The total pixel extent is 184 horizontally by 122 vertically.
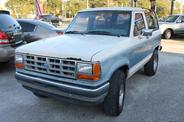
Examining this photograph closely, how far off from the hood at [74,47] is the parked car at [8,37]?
2.27 metres

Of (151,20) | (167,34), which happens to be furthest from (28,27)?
(167,34)

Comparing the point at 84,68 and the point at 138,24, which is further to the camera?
the point at 138,24

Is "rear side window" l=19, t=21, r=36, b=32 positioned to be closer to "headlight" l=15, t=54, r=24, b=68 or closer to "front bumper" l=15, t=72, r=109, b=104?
"headlight" l=15, t=54, r=24, b=68

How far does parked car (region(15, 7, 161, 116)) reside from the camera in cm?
351

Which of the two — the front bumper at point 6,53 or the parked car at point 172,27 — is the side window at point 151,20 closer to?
the front bumper at point 6,53

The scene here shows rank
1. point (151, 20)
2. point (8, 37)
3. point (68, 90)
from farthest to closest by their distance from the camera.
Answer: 1. point (151, 20)
2. point (8, 37)
3. point (68, 90)

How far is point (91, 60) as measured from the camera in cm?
343

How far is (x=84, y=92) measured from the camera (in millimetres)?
3471

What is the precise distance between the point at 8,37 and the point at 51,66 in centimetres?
310

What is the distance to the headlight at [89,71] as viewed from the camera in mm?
3438

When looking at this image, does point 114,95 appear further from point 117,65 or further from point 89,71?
point 89,71

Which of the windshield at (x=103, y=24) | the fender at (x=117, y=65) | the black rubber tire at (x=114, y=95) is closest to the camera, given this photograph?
the fender at (x=117, y=65)

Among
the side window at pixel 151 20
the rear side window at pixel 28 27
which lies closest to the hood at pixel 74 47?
the side window at pixel 151 20

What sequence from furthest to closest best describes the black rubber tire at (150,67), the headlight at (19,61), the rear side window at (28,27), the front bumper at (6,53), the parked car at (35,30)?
the rear side window at (28,27) < the parked car at (35,30) < the black rubber tire at (150,67) < the front bumper at (6,53) < the headlight at (19,61)
